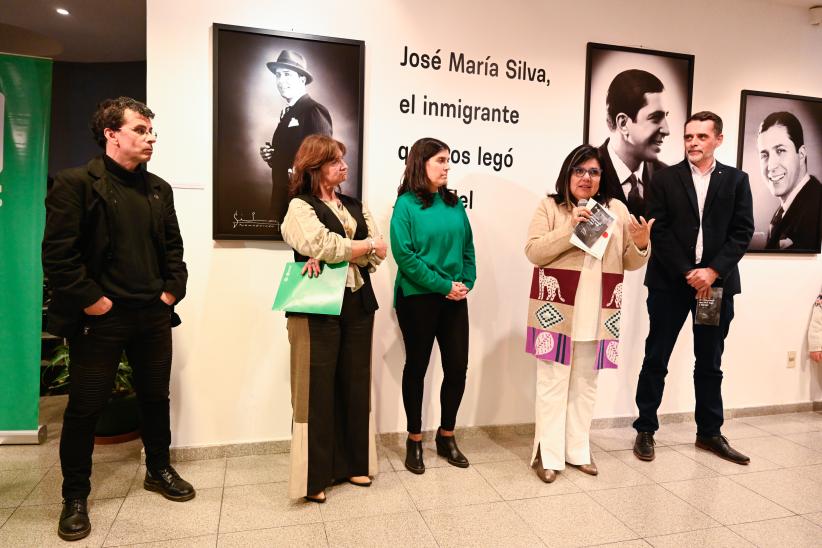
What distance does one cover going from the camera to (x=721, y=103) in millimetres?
3635

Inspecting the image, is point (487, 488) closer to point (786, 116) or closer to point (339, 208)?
point (339, 208)

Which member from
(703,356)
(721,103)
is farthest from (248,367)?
(721,103)

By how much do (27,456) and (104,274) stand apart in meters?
1.47

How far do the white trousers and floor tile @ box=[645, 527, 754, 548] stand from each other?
61 cm

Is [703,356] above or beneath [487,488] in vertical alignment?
above

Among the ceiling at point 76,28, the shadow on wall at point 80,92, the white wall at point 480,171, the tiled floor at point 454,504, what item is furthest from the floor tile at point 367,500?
the shadow on wall at point 80,92

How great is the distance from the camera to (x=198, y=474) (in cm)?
276

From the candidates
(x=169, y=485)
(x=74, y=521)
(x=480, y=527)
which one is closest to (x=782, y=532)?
(x=480, y=527)

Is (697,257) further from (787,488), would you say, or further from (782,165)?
(782,165)

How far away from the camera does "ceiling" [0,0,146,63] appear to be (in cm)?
378

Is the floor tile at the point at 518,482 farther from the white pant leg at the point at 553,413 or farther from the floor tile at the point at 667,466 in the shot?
the floor tile at the point at 667,466

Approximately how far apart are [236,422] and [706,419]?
2656 mm

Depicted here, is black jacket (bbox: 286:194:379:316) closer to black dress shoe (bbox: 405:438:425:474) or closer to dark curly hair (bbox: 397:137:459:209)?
dark curly hair (bbox: 397:137:459:209)

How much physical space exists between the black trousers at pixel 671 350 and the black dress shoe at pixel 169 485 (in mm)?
2414
